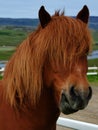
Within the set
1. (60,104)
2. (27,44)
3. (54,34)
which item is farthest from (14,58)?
(60,104)

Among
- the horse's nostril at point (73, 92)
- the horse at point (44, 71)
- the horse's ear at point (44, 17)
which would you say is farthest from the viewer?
the horse's ear at point (44, 17)

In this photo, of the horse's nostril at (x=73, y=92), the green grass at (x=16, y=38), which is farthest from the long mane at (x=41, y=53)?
the green grass at (x=16, y=38)

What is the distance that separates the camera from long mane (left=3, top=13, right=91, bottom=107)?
3359 millimetres

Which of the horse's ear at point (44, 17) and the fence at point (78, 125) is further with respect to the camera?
the fence at point (78, 125)

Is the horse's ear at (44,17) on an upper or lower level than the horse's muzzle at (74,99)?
upper

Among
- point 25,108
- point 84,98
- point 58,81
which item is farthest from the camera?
point 25,108

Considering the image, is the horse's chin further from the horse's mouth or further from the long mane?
the long mane

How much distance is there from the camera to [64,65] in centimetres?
333

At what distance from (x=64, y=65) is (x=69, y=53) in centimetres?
10

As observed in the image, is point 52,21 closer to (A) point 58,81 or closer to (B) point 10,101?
(A) point 58,81

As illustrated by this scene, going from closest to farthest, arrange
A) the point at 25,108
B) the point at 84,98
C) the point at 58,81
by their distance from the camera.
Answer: the point at 84,98 → the point at 58,81 → the point at 25,108

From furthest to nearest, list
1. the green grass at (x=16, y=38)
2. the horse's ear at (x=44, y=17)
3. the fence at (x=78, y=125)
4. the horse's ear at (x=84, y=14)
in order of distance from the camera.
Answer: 1. the fence at (x=78, y=125)
2. the green grass at (x=16, y=38)
3. the horse's ear at (x=84, y=14)
4. the horse's ear at (x=44, y=17)

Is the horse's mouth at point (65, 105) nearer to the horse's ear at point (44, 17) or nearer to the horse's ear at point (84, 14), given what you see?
the horse's ear at point (44, 17)

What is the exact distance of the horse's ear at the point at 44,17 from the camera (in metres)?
3.46
